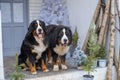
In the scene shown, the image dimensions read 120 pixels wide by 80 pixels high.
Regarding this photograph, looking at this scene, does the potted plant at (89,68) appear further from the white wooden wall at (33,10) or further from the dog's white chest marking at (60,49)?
the white wooden wall at (33,10)

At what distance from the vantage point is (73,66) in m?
5.71

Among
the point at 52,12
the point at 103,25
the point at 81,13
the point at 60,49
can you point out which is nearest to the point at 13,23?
the point at 52,12

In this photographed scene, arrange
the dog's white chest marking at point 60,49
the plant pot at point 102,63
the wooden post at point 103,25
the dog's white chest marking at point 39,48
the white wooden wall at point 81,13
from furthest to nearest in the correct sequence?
the white wooden wall at point 81,13, the wooden post at point 103,25, the plant pot at point 102,63, the dog's white chest marking at point 60,49, the dog's white chest marking at point 39,48

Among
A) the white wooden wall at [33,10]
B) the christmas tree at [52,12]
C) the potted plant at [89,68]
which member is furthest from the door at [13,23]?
the potted plant at [89,68]

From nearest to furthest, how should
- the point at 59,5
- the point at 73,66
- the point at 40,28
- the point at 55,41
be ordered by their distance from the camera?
the point at 40,28
the point at 55,41
the point at 73,66
the point at 59,5

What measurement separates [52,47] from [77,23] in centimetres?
188

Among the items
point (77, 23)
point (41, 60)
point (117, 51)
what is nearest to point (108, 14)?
point (117, 51)

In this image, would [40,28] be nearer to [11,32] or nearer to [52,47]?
[52,47]

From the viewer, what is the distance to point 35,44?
4.96 meters

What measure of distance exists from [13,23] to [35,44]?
2323mm

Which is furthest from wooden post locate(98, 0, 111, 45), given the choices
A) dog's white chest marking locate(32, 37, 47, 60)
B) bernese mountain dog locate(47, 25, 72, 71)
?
dog's white chest marking locate(32, 37, 47, 60)

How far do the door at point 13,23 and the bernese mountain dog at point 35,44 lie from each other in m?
1.96

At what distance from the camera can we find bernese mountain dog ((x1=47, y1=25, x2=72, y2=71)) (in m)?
5.05

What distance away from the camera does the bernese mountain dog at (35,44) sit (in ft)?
15.9
